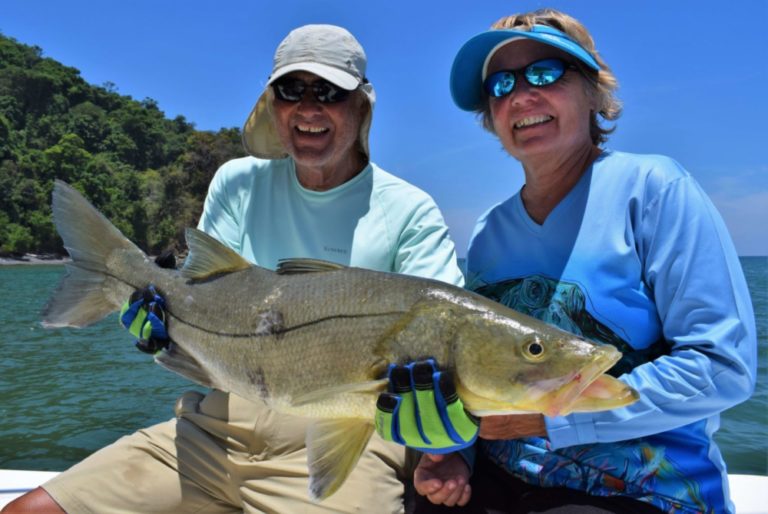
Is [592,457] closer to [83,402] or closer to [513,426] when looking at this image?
[513,426]

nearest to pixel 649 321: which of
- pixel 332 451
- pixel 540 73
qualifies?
pixel 540 73

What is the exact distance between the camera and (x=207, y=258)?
108 inches

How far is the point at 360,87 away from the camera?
3.46 m

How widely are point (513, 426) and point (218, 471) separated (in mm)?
1617

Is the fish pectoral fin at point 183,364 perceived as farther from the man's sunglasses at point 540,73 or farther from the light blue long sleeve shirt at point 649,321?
the man's sunglasses at point 540,73

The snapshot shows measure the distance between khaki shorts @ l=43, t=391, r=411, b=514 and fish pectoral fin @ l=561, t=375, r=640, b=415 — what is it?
4.18 ft

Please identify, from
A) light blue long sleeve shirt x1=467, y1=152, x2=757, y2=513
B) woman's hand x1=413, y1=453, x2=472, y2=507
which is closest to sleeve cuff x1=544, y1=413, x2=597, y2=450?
light blue long sleeve shirt x1=467, y1=152, x2=757, y2=513

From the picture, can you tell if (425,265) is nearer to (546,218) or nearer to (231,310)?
(546,218)

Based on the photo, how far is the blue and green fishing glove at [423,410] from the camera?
79.0 inches

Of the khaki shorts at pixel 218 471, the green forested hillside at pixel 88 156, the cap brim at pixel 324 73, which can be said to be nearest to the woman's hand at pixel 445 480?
the khaki shorts at pixel 218 471

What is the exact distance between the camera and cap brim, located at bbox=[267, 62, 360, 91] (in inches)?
125

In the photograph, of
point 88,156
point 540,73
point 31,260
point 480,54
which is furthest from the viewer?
point 88,156

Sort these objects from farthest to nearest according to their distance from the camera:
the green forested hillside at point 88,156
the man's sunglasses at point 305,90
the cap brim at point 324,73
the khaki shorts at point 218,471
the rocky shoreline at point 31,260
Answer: the green forested hillside at point 88,156 → the rocky shoreline at point 31,260 → the man's sunglasses at point 305,90 → the cap brim at point 324,73 → the khaki shorts at point 218,471

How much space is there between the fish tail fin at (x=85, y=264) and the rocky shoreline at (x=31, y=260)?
68.1 meters
